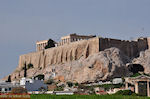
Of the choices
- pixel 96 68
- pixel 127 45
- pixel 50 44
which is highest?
pixel 50 44

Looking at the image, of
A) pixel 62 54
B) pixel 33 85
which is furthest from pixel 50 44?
pixel 33 85

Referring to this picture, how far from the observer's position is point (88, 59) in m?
78.8

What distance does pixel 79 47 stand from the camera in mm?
86375

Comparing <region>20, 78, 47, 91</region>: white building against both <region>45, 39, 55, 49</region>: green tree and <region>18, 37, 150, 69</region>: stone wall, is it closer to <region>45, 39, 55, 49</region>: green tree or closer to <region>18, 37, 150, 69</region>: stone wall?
<region>18, 37, 150, 69</region>: stone wall

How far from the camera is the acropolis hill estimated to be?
75.1 meters

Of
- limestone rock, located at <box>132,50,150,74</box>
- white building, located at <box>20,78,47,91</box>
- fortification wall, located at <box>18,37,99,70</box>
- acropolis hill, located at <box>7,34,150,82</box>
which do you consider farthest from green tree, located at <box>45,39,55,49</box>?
white building, located at <box>20,78,47,91</box>

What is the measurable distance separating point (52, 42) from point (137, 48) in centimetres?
2636

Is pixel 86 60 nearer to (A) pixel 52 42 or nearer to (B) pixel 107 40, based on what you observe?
(B) pixel 107 40

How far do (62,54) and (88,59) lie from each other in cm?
1309

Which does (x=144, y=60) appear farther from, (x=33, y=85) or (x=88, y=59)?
(x=33, y=85)

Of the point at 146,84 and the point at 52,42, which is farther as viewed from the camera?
the point at 52,42

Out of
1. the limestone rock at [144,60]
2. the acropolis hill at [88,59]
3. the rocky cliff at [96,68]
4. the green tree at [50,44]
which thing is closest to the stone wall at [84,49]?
the acropolis hill at [88,59]

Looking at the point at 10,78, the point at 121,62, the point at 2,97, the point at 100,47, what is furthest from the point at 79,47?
the point at 2,97

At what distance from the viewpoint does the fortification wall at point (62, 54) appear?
8300 centimetres
